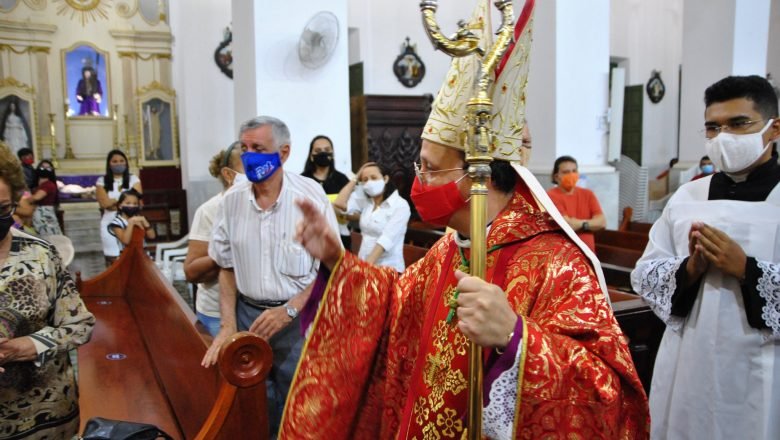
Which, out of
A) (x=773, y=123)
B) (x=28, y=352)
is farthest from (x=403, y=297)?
(x=773, y=123)

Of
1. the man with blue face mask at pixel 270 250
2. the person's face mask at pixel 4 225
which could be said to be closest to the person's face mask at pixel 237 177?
the man with blue face mask at pixel 270 250

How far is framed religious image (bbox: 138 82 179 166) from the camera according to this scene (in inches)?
506

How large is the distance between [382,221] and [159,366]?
1.76 meters

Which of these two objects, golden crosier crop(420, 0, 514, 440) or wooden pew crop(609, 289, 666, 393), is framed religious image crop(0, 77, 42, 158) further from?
golden crosier crop(420, 0, 514, 440)

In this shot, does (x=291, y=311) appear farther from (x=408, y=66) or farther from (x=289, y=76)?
(x=408, y=66)

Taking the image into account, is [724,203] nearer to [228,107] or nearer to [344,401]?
[344,401]

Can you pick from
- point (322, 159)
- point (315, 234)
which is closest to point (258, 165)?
point (315, 234)

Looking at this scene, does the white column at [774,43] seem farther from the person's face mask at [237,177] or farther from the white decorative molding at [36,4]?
the white decorative molding at [36,4]

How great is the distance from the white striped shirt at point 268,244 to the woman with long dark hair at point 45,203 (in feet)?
17.1

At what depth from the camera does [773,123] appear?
2.23 m

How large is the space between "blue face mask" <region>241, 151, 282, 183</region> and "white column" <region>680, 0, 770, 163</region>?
23.2 ft

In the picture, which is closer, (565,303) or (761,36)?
(565,303)

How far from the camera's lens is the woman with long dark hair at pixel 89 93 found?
12.8 meters

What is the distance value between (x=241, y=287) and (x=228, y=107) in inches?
366
